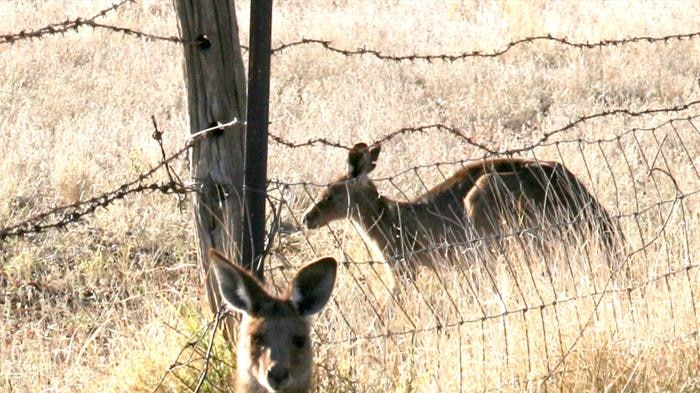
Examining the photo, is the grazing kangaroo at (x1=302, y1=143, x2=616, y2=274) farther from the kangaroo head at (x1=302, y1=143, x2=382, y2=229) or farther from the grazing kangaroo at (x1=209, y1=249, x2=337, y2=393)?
the grazing kangaroo at (x1=209, y1=249, x2=337, y2=393)

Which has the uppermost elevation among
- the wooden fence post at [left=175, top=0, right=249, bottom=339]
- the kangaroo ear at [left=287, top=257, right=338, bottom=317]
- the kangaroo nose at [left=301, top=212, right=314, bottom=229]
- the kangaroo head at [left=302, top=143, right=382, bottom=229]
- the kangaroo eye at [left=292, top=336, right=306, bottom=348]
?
the kangaroo head at [left=302, top=143, right=382, bottom=229]

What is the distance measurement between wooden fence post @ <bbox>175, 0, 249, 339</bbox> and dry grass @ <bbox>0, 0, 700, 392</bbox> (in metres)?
0.32

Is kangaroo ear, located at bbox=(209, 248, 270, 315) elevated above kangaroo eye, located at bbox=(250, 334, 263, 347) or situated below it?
above

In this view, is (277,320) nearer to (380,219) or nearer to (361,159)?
(361,159)

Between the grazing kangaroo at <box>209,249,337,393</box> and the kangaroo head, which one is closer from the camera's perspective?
the grazing kangaroo at <box>209,249,337,393</box>

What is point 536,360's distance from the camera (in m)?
5.69

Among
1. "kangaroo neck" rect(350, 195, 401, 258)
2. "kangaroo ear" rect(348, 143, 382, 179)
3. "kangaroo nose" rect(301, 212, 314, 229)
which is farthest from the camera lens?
Result: "kangaroo neck" rect(350, 195, 401, 258)

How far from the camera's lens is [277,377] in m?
4.55

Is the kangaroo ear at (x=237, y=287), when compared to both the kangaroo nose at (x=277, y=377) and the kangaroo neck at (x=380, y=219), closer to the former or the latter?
the kangaroo nose at (x=277, y=377)

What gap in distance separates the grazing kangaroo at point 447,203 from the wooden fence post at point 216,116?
9.68 ft

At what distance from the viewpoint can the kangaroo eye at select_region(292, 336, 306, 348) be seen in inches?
187

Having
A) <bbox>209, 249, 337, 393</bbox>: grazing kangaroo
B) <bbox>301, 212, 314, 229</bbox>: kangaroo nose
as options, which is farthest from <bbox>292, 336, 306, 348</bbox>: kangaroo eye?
<bbox>301, 212, 314, 229</bbox>: kangaroo nose

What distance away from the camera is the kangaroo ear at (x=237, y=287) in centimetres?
458

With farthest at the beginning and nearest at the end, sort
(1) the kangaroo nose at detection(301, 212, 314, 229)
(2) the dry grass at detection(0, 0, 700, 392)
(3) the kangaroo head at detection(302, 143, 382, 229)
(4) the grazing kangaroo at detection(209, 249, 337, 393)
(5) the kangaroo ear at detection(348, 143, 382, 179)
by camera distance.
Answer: (1) the kangaroo nose at detection(301, 212, 314, 229) → (3) the kangaroo head at detection(302, 143, 382, 229) → (5) the kangaroo ear at detection(348, 143, 382, 179) → (2) the dry grass at detection(0, 0, 700, 392) → (4) the grazing kangaroo at detection(209, 249, 337, 393)
